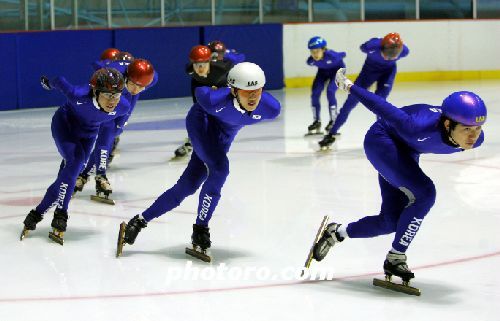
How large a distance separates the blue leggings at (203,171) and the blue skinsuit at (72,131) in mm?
649

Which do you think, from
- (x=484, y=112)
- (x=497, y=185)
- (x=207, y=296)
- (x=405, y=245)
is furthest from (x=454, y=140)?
(x=497, y=185)

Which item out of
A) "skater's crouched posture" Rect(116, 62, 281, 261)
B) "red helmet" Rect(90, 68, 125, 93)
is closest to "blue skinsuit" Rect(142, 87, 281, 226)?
"skater's crouched posture" Rect(116, 62, 281, 261)

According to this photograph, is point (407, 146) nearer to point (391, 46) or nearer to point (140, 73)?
point (140, 73)

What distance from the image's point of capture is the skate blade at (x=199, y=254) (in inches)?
249

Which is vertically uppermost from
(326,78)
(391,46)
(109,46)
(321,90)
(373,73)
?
(391,46)

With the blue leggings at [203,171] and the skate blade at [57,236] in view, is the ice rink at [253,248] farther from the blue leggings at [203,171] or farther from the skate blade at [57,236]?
the blue leggings at [203,171]

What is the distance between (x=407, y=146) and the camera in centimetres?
561

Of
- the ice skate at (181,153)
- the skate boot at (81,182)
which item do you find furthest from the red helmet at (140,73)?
the ice skate at (181,153)

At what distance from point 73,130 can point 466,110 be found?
9.80 ft

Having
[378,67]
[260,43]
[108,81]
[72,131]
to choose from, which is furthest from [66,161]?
[260,43]

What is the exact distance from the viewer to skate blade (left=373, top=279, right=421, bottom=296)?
5.49m

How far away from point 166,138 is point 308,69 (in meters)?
7.10

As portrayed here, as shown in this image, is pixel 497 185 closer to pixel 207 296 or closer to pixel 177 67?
pixel 207 296

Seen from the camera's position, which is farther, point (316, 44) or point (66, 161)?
point (316, 44)
